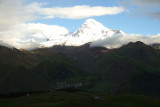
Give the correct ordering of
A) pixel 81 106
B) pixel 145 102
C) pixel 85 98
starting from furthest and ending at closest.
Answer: pixel 145 102 → pixel 85 98 → pixel 81 106

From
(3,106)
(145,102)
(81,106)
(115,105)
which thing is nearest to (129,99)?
(145,102)

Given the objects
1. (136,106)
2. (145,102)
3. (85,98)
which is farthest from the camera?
(145,102)

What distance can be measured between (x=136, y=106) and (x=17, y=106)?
69003 mm

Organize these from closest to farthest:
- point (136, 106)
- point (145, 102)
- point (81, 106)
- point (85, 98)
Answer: point (81, 106), point (85, 98), point (136, 106), point (145, 102)

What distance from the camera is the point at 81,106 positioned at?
12469 cm

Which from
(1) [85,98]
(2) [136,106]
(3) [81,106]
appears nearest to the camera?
(3) [81,106]

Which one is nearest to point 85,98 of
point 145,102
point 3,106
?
point 145,102

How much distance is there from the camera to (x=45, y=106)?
134375mm

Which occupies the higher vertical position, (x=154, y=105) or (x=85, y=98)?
(x=85, y=98)

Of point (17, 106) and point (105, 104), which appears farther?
point (17, 106)

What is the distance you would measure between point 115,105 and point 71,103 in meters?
22.4

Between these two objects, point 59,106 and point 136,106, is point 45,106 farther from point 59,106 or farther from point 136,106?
point 136,106

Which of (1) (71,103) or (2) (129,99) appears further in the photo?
(2) (129,99)

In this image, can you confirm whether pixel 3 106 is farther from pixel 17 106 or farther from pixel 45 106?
pixel 45 106
